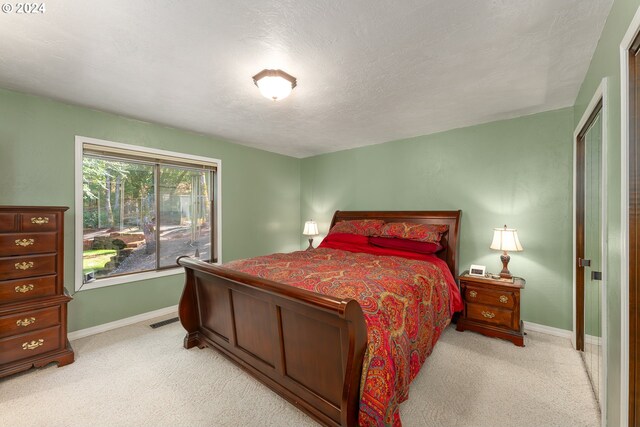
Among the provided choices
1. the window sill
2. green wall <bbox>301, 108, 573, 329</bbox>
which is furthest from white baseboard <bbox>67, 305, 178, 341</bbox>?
green wall <bbox>301, 108, 573, 329</bbox>

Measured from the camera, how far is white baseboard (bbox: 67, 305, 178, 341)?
2.78 meters

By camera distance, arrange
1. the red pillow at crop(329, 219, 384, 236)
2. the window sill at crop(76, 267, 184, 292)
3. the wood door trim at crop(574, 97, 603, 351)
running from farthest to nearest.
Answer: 1. the red pillow at crop(329, 219, 384, 236)
2. the window sill at crop(76, 267, 184, 292)
3. the wood door trim at crop(574, 97, 603, 351)

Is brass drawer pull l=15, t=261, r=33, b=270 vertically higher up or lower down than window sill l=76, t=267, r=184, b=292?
higher up

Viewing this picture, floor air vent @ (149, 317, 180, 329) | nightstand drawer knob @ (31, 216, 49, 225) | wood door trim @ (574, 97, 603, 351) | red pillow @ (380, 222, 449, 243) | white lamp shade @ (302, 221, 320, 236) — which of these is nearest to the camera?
nightstand drawer knob @ (31, 216, 49, 225)

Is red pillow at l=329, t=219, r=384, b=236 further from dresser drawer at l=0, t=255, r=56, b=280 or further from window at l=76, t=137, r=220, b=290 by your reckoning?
dresser drawer at l=0, t=255, r=56, b=280

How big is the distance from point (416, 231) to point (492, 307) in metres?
1.10

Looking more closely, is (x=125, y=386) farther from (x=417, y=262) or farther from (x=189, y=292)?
(x=417, y=262)

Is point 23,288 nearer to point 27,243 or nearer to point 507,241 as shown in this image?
point 27,243

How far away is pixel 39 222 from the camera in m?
2.20

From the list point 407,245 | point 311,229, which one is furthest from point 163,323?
point 407,245

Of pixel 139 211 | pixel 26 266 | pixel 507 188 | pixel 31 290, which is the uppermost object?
pixel 507 188

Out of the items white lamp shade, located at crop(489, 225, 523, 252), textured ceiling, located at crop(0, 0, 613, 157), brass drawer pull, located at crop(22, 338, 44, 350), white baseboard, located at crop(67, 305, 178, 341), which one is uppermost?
textured ceiling, located at crop(0, 0, 613, 157)

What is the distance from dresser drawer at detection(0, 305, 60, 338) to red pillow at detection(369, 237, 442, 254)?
3.31m

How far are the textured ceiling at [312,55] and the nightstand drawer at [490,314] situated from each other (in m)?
2.13
